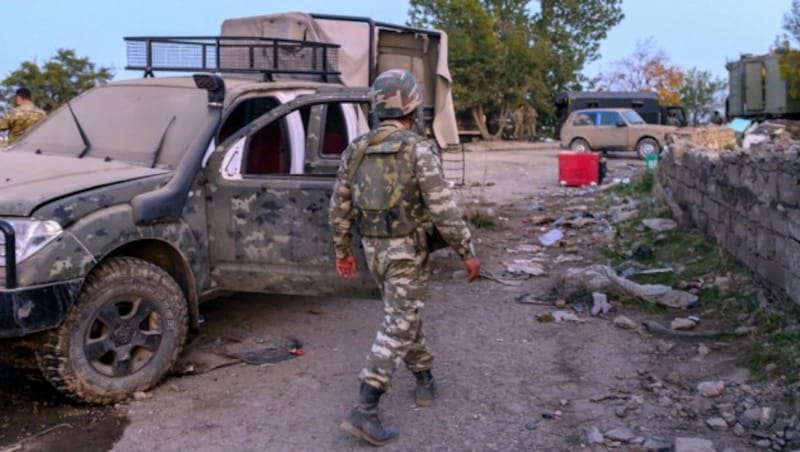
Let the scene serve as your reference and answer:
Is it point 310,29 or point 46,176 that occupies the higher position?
point 310,29

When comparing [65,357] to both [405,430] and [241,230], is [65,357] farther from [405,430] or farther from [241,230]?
[405,430]

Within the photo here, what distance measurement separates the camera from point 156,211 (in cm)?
478

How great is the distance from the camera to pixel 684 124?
33.8m

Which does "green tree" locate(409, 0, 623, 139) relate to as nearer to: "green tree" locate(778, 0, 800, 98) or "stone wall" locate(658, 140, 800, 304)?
"green tree" locate(778, 0, 800, 98)

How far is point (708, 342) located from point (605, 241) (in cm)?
393

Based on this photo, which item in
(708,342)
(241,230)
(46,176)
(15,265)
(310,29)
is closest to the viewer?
(15,265)

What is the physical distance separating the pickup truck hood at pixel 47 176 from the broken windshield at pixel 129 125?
185mm

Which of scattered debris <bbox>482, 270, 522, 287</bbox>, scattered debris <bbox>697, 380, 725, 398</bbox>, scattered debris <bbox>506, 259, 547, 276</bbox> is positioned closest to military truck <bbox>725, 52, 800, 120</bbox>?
scattered debris <bbox>506, 259, 547, 276</bbox>

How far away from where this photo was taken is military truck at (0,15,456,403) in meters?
4.35

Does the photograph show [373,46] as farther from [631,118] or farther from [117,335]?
[631,118]

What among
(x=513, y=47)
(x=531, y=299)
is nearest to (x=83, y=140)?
(x=531, y=299)

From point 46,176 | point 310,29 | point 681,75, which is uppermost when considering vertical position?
point 681,75

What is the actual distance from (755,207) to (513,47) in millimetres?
33445

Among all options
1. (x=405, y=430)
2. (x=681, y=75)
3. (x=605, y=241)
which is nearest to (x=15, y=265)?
(x=405, y=430)
